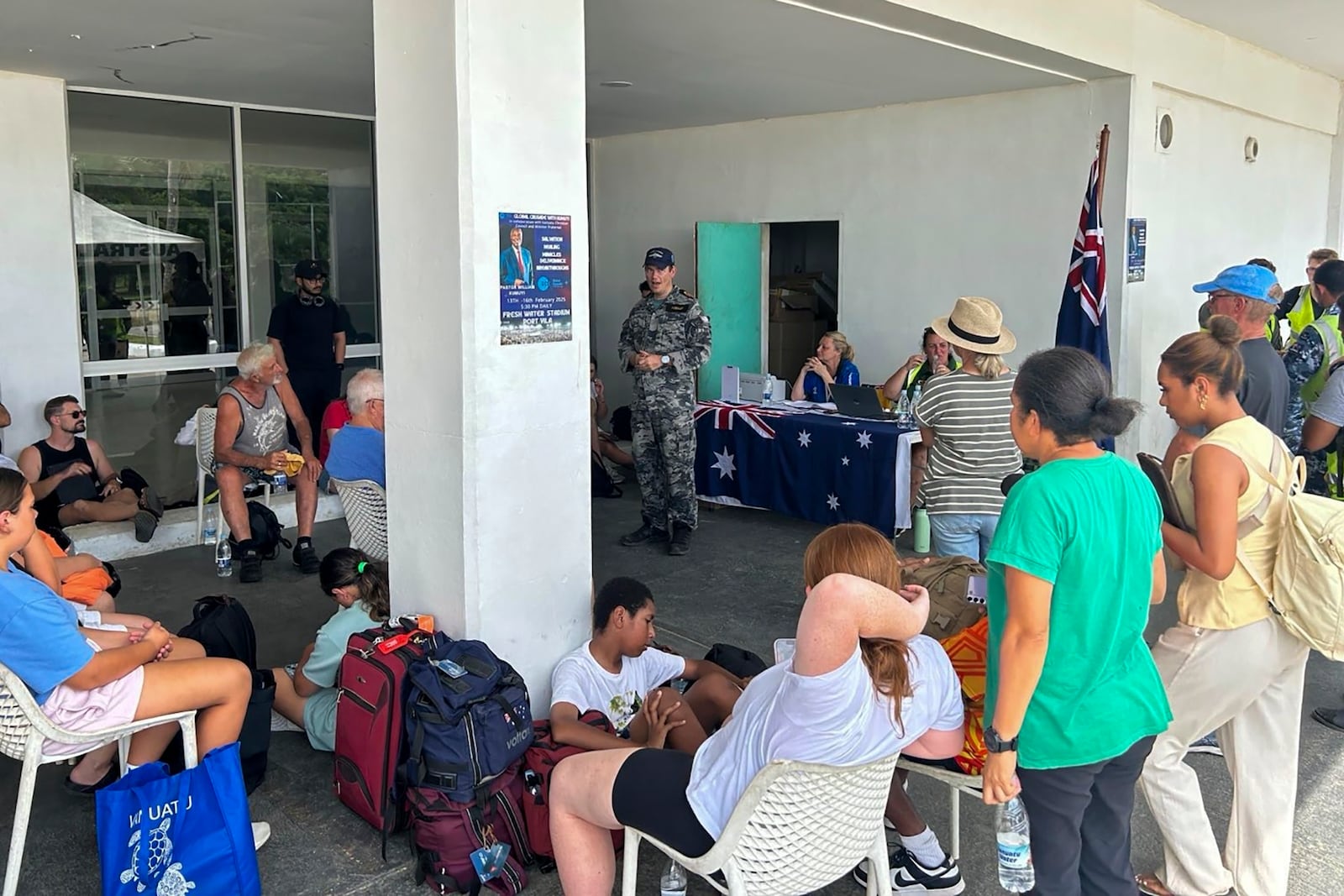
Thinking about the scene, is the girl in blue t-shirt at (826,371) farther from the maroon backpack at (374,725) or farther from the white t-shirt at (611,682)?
the maroon backpack at (374,725)

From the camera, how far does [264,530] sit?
561 centimetres

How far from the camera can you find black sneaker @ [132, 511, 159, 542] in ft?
19.0

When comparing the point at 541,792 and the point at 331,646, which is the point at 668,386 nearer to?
the point at 331,646

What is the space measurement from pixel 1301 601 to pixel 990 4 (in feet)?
11.9

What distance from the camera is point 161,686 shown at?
105 inches

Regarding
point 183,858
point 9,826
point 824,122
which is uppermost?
point 824,122

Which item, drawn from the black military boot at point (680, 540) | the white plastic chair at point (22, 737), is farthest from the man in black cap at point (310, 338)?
the white plastic chair at point (22, 737)

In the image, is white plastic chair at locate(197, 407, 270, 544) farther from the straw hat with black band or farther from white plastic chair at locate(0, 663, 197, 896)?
the straw hat with black band

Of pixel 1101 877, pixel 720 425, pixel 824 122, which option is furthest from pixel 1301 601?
pixel 824 122

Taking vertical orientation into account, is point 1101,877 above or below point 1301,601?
below

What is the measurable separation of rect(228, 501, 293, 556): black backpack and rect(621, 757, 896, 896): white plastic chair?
12.9 ft

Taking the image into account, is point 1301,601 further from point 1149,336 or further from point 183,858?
point 1149,336

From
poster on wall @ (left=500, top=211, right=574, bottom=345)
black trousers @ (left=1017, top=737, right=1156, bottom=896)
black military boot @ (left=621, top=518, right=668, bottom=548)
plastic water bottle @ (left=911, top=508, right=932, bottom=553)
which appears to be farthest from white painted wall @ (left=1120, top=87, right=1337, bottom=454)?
black trousers @ (left=1017, top=737, right=1156, bottom=896)

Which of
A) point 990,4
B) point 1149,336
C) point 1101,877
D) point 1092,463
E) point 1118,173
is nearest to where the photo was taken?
point 1092,463
